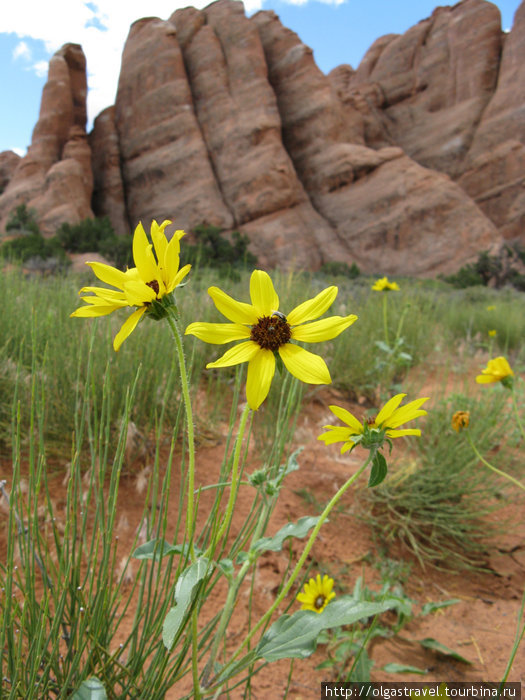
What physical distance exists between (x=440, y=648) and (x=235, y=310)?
1.15 meters

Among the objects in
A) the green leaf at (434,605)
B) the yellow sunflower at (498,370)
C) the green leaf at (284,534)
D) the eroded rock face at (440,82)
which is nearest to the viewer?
the green leaf at (284,534)

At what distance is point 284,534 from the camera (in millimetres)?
790

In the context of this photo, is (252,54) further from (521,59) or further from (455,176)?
(521,59)

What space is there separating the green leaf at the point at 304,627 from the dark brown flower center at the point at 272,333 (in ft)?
1.31

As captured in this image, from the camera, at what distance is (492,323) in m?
5.51

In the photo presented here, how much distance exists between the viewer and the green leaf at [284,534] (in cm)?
74

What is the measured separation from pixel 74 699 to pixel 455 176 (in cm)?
2497

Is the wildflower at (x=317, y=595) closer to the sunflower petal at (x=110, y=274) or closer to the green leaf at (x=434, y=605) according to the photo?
the green leaf at (x=434, y=605)

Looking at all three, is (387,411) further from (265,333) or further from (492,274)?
(492,274)

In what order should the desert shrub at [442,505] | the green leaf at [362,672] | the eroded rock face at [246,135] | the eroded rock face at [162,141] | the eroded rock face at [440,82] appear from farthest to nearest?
the eroded rock face at [440,82], the eroded rock face at [162,141], the eroded rock face at [246,135], the desert shrub at [442,505], the green leaf at [362,672]

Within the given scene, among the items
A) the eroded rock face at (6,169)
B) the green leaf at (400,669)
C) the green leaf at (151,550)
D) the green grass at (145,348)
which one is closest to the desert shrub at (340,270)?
the green grass at (145,348)

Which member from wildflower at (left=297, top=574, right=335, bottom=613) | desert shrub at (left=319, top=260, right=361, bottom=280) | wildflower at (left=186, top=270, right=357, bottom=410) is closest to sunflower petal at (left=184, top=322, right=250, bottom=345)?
wildflower at (left=186, top=270, right=357, bottom=410)

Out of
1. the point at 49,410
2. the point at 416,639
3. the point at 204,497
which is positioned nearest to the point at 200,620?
the point at 204,497

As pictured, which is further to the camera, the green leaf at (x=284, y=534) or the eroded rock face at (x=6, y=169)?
the eroded rock face at (x=6, y=169)
